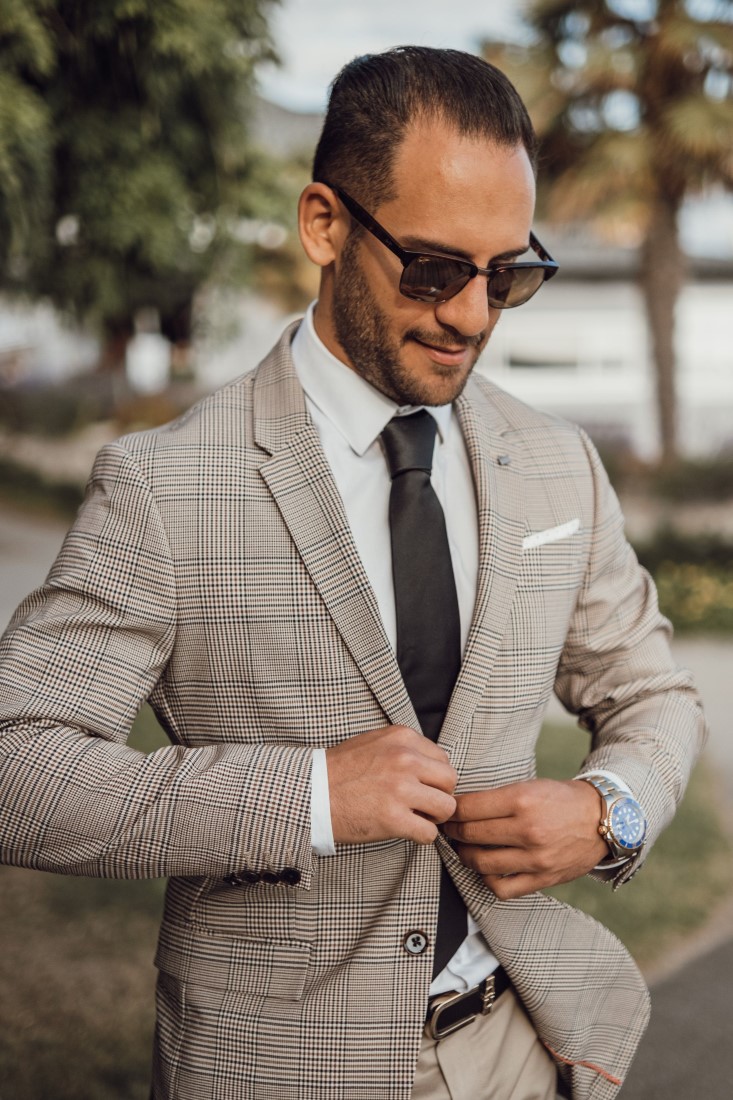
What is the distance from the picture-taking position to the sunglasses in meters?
1.69

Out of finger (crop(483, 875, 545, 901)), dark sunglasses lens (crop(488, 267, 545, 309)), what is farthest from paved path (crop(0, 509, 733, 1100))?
dark sunglasses lens (crop(488, 267, 545, 309))

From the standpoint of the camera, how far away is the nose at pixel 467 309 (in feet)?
5.61

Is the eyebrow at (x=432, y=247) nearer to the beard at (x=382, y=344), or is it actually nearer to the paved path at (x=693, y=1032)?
the beard at (x=382, y=344)

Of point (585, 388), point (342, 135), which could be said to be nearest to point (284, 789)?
point (342, 135)

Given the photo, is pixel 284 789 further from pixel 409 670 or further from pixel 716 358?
pixel 716 358

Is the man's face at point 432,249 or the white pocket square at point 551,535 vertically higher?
the man's face at point 432,249

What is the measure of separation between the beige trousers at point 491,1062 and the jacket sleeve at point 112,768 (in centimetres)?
44

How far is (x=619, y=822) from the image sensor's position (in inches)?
64.7

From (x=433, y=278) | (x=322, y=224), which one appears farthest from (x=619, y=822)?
(x=322, y=224)

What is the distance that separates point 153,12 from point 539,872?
4952 mm

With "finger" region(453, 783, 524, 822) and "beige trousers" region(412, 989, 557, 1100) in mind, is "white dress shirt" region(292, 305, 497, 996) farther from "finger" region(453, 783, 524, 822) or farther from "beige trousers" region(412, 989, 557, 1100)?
"finger" region(453, 783, 524, 822)

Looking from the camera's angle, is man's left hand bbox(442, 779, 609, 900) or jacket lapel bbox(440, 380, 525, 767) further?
jacket lapel bbox(440, 380, 525, 767)

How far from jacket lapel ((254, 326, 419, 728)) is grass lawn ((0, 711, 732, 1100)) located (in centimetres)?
248

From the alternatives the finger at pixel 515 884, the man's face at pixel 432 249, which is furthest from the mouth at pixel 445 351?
the finger at pixel 515 884
